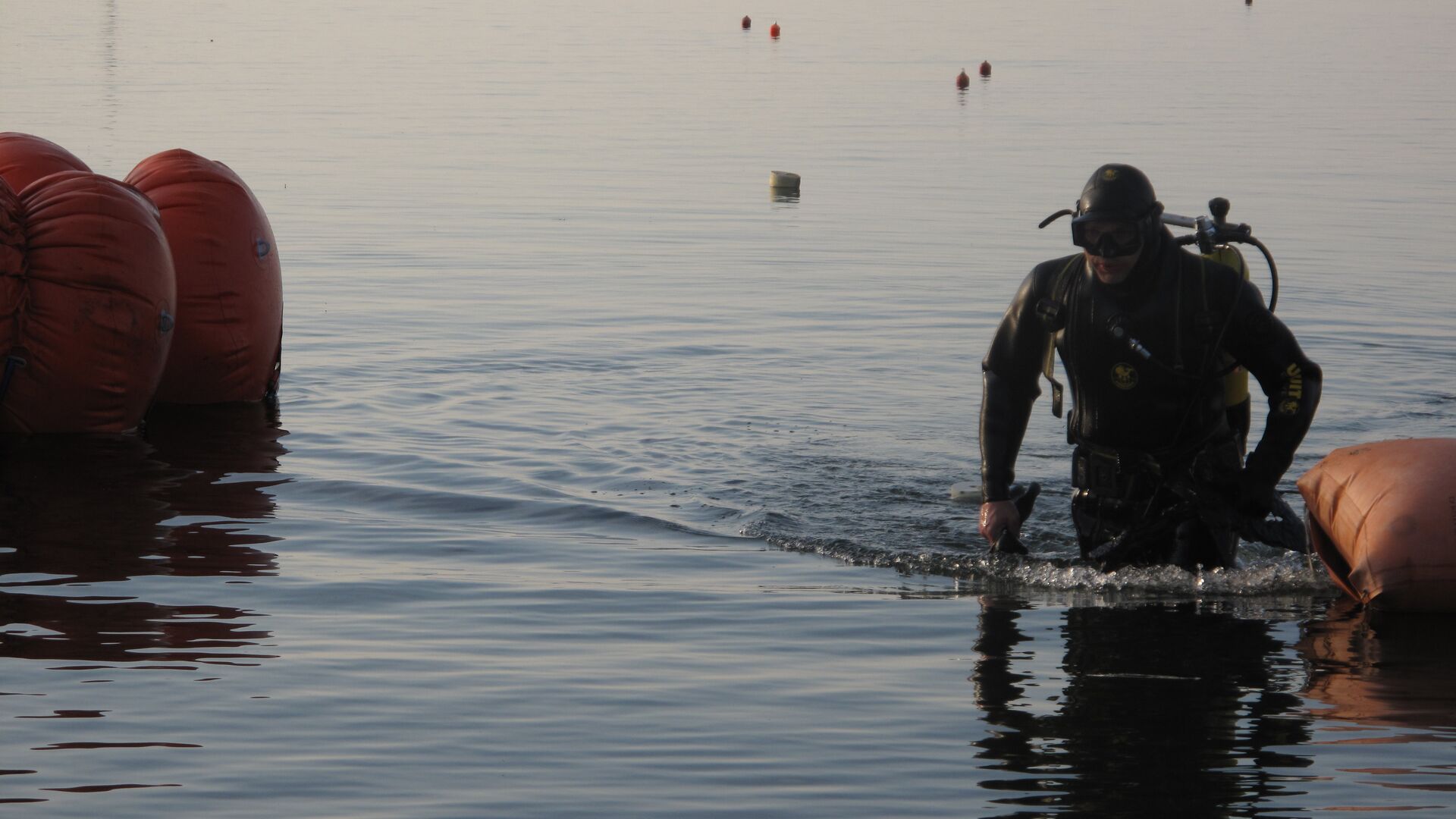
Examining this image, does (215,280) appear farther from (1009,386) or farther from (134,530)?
(1009,386)

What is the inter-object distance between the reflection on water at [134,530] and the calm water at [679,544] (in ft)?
0.11

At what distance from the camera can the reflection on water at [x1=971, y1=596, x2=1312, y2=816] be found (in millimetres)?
5164

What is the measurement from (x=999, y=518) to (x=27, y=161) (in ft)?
23.4

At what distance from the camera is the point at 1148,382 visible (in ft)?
22.2

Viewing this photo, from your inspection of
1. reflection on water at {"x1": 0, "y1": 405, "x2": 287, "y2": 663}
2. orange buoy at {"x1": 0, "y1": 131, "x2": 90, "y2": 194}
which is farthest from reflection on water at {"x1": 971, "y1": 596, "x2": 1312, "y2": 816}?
orange buoy at {"x1": 0, "y1": 131, "x2": 90, "y2": 194}

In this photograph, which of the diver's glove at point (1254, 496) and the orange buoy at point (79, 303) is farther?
the orange buoy at point (79, 303)

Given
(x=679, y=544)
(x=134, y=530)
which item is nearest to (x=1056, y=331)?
(x=679, y=544)

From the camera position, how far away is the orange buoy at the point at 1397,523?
22.0 feet

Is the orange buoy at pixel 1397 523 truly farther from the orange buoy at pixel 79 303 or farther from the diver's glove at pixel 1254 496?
the orange buoy at pixel 79 303

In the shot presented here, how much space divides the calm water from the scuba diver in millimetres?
405

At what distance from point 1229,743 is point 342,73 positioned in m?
38.0

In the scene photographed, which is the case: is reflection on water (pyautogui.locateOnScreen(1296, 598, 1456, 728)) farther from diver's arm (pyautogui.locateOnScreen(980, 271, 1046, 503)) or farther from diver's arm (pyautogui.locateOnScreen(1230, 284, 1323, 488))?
diver's arm (pyautogui.locateOnScreen(980, 271, 1046, 503))

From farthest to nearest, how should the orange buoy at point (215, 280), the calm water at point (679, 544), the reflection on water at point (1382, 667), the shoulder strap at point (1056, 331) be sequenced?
the orange buoy at point (215, 280), the shoulder strap at point (1056, 331), the reflection on water at point (1382, 667), the calm water at point (679, 544)

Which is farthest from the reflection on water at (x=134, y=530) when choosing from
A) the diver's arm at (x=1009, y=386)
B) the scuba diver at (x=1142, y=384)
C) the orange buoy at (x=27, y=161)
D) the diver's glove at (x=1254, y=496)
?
the diver's glove at (x=1254, y=496)
